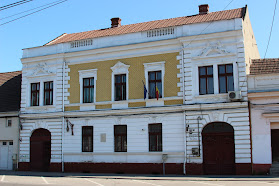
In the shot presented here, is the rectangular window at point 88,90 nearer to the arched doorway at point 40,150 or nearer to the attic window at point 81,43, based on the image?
the attic window at point 81,43

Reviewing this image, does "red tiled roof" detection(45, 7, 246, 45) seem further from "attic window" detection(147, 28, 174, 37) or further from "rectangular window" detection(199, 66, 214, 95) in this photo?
"rectangular window" detection(199, 66, 214, 95)

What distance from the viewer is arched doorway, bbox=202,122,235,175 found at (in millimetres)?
20516

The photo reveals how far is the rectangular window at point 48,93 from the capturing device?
25812mm

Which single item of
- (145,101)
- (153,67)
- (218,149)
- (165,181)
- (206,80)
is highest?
(153,67)

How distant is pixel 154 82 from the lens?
2297cm

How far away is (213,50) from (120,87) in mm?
6455

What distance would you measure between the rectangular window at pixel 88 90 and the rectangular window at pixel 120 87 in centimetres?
175

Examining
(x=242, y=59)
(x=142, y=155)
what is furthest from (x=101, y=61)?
(x=242, y=59)

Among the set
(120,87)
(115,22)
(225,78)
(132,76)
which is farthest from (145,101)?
(115,22)

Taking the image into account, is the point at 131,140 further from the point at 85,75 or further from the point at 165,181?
the point at 85,75

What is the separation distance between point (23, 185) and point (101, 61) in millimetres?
10348

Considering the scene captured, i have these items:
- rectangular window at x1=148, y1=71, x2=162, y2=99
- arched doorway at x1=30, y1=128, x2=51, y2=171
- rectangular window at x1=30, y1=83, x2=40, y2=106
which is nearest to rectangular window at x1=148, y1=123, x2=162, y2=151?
rectangular window at x1=148, y1=71, x2=162, y2=99

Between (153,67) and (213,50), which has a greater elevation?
(213,50)

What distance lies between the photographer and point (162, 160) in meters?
21.8
